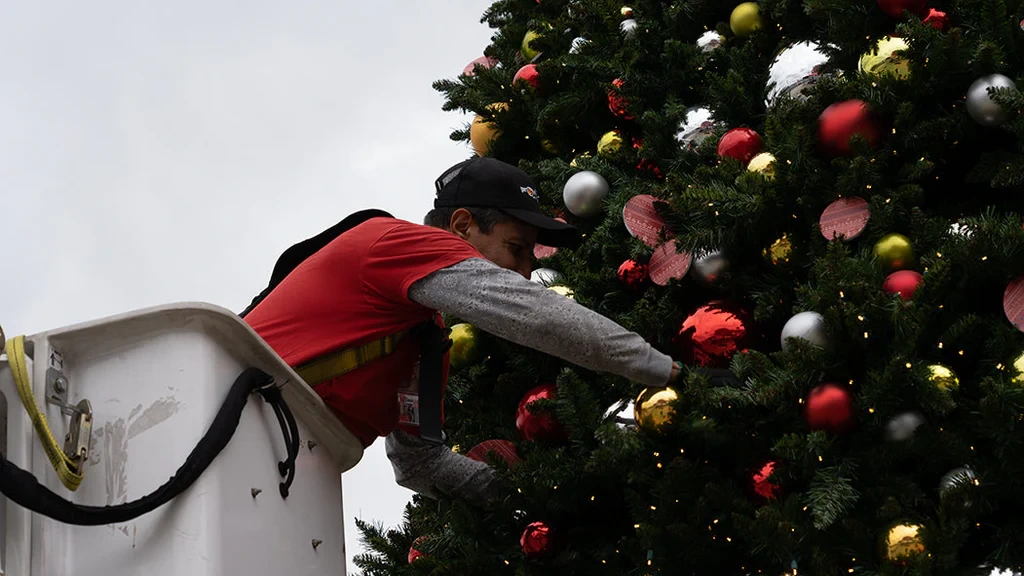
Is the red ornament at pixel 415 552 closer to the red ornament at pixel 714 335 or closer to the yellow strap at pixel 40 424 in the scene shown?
the red ornament at pixel 714 335

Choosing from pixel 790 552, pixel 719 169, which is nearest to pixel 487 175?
pixel 719 169

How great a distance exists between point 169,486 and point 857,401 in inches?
44.9

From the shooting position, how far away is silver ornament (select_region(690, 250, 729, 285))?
2586mm

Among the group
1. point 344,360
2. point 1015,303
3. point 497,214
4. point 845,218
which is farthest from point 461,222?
point 1015,303

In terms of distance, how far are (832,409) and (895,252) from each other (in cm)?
35

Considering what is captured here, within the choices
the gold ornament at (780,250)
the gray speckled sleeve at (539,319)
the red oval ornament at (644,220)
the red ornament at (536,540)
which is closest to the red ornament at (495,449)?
the red ornament at (536,540)

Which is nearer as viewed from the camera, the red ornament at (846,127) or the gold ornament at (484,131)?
the red ornament at (846,127)

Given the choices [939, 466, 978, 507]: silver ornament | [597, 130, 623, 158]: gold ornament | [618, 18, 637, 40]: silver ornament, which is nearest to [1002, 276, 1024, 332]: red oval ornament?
[939, 466, 978, 507]: silver ornament

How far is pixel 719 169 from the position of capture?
2613 mm

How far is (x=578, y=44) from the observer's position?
3.20 metres

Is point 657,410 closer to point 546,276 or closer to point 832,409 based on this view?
point 832,409

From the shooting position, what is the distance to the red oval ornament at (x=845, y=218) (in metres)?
2.38

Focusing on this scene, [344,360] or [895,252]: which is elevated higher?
[895,252]

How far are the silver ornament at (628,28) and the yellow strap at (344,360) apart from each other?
1045mm
